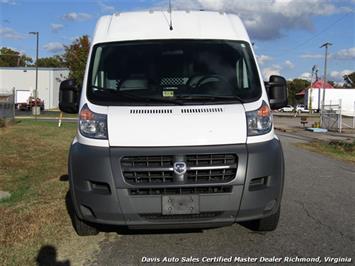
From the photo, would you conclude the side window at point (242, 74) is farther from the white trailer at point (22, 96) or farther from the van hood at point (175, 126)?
the white trailer at point (22, 96)

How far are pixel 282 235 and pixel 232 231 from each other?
58 cm

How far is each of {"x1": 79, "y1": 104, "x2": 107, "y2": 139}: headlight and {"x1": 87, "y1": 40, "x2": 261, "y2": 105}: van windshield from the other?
0.21m

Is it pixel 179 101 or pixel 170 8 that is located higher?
pixel 170 8

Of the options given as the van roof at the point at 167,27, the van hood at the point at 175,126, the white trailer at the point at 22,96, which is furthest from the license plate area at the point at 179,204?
the white trailer at the point at 22,96

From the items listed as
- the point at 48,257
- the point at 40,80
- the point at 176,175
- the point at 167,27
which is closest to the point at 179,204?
the point at 176,175

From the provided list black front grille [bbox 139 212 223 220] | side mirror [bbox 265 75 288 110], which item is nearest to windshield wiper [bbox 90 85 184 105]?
black front grille [bbox 139 212 223 220]

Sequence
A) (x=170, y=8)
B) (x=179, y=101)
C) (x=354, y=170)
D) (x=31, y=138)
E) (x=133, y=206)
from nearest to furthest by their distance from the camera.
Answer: (x=133, y=206) → (x=179, y=101) → (x=170, y=8) → (x=354, y=170) → (x=31, y=138)

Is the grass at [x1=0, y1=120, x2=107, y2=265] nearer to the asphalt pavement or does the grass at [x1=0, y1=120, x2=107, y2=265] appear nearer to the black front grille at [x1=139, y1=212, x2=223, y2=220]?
the asphalt pavement

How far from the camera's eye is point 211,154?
16.0ft

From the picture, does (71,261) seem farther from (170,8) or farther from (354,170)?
(354,170)

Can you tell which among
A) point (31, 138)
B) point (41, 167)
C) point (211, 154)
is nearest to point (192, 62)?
point (211, 154)

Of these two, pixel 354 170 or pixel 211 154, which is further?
pixel 354 170

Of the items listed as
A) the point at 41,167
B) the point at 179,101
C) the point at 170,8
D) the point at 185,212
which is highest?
the point at 170,8

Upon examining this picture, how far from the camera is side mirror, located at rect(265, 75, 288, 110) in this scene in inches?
241
